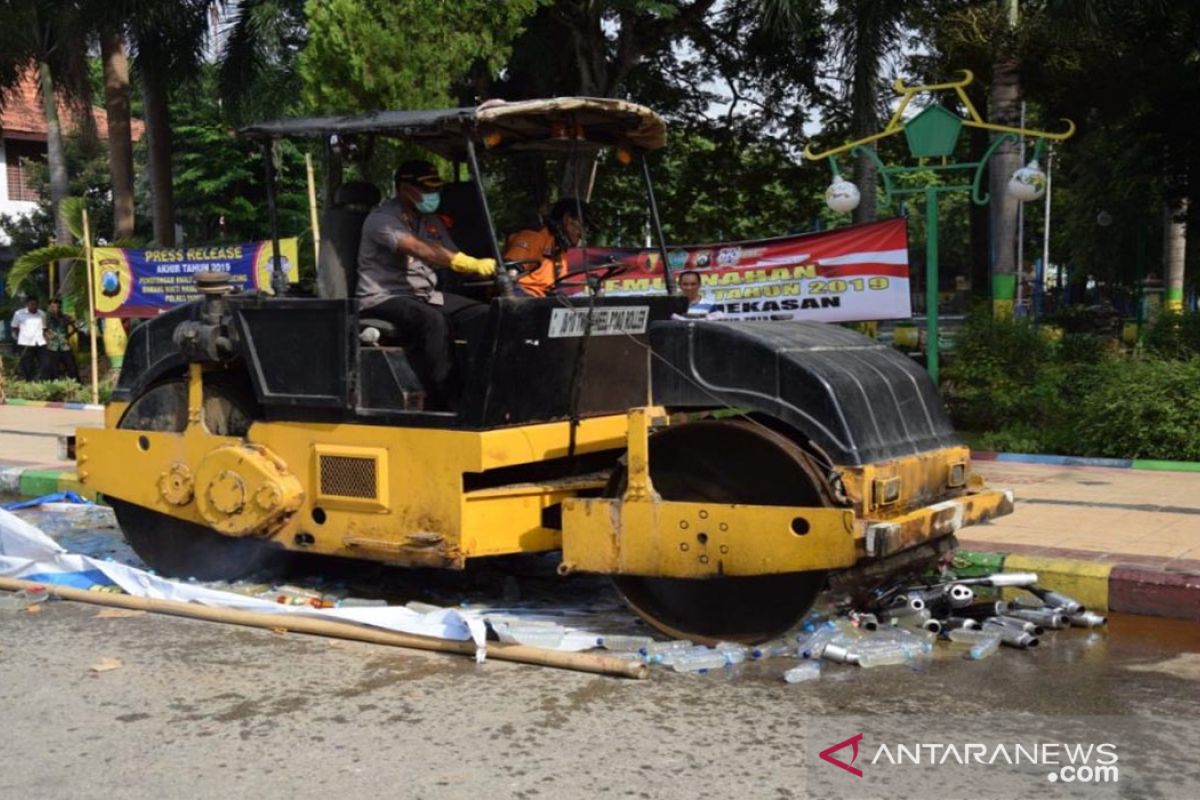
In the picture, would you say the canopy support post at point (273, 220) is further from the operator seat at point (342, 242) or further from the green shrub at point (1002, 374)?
the green shrub at point (1002, 374)

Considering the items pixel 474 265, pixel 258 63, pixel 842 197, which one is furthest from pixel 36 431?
pixel 474 265

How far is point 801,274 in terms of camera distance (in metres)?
12.4

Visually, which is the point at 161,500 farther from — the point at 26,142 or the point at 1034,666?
the point at 26,142

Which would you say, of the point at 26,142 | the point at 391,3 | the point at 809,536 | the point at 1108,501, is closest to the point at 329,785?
the point at 809,536

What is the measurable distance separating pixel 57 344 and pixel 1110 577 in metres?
17.3

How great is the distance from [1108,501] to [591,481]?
164 inches

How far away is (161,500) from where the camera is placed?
22.9 ft

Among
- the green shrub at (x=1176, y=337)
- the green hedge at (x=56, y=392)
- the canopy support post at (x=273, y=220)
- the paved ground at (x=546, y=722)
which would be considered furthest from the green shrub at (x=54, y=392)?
the green shrub at (x=1176, y=337)

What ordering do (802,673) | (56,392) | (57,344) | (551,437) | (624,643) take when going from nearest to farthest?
(802,673) < (624,643) < (551,437) < (56,392) < (57,344)

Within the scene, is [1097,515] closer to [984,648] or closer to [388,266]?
[984,648]

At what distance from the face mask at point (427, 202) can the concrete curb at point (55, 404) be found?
38.3 ft

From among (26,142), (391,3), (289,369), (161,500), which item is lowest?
(161,500)

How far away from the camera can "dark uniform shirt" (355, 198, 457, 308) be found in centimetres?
636

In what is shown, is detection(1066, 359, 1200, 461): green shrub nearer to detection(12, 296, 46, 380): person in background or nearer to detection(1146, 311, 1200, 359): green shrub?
detection(1146, 311, 1200, 359): green shrub
